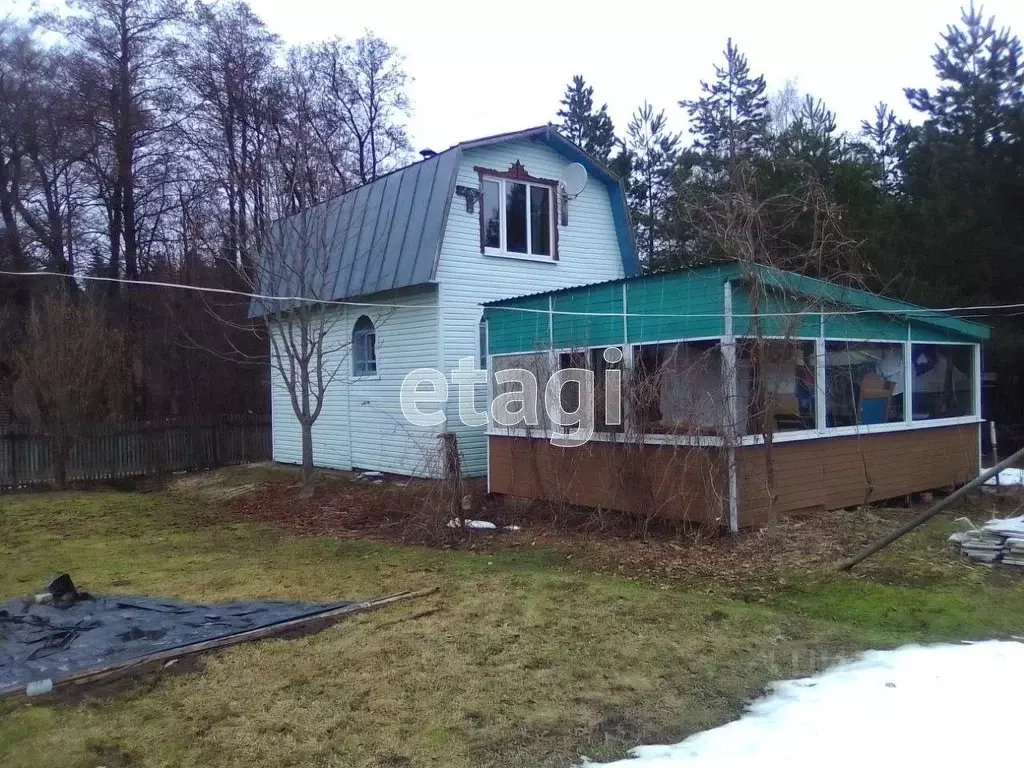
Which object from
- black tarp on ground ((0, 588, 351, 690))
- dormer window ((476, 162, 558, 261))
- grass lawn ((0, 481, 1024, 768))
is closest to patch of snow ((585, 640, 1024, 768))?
grass lawn ((0, 481, 1024, 768))

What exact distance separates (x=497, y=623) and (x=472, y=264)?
873 centimetres

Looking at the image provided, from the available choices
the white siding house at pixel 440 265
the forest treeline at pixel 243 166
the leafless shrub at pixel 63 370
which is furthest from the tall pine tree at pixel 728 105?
the leafless shrub at pixel 63 370

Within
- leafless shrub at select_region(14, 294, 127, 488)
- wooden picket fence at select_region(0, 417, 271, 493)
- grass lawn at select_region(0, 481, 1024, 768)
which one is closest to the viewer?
grass lawn at select_region(0, 481, 1024, 768)

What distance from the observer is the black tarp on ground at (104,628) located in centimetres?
521

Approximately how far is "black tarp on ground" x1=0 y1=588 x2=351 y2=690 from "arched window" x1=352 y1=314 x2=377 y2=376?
8.87 meters

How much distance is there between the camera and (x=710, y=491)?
873 cm

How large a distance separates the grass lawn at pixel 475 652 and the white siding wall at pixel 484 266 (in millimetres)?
4978

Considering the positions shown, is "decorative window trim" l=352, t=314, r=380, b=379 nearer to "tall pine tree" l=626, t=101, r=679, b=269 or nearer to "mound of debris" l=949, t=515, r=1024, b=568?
"mound of debris" l=949, t=515, r=1024, b=568

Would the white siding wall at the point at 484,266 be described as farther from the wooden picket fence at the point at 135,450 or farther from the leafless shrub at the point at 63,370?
the wooden picket fence at the point at 135,450

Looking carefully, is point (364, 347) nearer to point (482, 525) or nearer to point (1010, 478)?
point (482, 525)

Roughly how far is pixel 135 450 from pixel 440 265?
9.19 m

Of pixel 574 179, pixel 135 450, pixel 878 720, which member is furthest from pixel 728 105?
pixel 878 720

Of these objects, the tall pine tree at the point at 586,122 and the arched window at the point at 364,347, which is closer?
the arched window at the point at 364,347

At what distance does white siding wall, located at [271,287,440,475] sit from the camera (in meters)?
13.8
